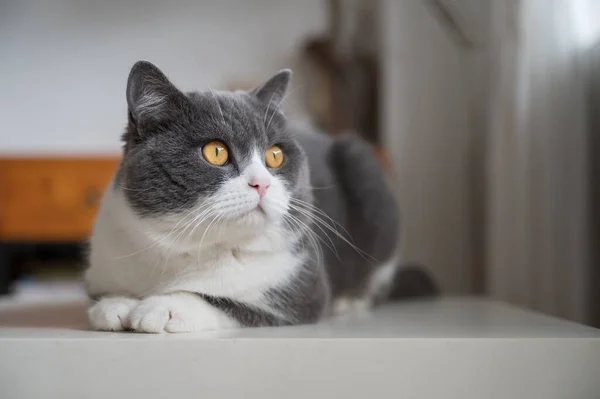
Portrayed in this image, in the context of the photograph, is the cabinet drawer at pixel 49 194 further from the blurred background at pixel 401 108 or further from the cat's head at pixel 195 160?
the cat's head at pixel 195 160

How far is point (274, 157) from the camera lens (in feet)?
3.48

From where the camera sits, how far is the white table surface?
2.73 ft

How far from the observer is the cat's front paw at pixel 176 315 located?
0.92 metres

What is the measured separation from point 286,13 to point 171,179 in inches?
80.0

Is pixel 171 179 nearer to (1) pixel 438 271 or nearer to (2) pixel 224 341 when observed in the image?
(2) pixel 224 341

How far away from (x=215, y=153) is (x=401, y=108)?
1548 mm

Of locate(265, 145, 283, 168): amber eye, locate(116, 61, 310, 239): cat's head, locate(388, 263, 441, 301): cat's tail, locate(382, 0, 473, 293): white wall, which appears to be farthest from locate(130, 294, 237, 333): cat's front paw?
locate(382, 0, 473, 293): white wall

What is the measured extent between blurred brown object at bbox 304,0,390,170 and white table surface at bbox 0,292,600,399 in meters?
1.85

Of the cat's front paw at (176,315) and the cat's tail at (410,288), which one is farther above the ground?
the cat's front paw at (176,315)

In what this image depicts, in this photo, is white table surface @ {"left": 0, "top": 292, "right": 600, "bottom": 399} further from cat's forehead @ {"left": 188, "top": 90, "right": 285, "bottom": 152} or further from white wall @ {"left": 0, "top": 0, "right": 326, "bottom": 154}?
white wall @ {"left": 0, "top": 0, "right": 326, "bottom": 154}

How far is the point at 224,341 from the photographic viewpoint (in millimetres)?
861

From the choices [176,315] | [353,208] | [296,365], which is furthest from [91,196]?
[296,365]

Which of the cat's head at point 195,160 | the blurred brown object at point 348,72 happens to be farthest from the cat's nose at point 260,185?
the blurred brown object at point 348,72

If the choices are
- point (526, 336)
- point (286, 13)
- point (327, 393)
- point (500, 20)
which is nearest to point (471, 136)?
point (500, 20)
